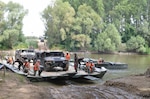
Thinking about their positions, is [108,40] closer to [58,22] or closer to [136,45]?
[136,45]

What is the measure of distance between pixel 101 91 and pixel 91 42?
2595 inches

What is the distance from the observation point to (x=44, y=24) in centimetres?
7981

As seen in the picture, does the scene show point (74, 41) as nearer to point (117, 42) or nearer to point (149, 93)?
point (117, 42)

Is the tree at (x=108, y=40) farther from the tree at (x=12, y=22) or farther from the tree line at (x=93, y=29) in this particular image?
the tree at (x=12, y=22)

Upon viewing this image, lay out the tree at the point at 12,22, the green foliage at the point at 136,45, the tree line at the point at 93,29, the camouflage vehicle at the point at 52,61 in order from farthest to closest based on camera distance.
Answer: the green foliage at the point at 136,45 < the tree line at the point at 93,29 < the tree at the point at 12,22 < the camouflage vehicle at the point at 52,61

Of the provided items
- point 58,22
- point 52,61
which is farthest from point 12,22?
point 52,61

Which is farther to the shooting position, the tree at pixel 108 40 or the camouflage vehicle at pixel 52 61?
the tree at pixel 108 40

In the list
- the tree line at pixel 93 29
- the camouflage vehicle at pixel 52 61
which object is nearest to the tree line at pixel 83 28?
the tree line at pixel 93 29

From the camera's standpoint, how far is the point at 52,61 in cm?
2488

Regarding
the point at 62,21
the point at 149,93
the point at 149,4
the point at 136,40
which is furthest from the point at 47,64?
the point at 149,4

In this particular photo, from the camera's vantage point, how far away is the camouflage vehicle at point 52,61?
24.9 metres

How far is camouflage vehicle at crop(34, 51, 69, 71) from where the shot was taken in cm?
2489

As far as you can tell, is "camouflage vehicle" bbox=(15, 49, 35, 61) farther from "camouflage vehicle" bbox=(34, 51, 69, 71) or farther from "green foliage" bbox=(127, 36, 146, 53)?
"green foliage" bbox=(127, 36, 146, 53)

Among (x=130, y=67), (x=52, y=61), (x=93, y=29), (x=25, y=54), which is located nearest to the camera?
(x=52, y=61)
